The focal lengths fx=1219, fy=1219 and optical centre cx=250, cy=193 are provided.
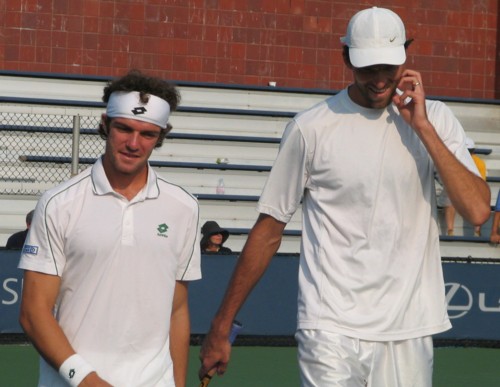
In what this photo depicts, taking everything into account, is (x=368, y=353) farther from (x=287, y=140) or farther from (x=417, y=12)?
(x=417, y=12)

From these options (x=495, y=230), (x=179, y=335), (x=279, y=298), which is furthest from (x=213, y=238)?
(x=179, y=335)

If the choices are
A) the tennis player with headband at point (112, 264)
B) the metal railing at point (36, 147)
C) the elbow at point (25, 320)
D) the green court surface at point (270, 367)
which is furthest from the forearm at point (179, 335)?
the metal railing at point (36, 147)

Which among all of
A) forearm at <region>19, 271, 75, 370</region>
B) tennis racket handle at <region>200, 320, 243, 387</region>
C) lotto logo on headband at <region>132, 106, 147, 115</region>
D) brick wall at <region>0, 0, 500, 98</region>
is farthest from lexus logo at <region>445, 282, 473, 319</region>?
forearm at <region>19, 271, 75, 370</region>

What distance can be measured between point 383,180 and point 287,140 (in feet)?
1.42

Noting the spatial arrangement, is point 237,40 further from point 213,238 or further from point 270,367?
point 270,367

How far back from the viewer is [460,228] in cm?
1577

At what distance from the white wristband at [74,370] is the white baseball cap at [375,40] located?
158 cm

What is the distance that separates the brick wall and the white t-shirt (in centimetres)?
1222

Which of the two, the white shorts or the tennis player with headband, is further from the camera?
the white shorts

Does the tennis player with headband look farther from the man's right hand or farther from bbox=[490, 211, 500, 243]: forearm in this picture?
bbox=[490, 211, 500, 243]: forearm

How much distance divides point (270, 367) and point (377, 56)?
636 cm

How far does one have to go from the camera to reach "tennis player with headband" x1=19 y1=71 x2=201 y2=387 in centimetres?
396

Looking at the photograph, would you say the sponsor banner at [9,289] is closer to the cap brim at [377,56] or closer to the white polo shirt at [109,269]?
the cap brim at [377,56]

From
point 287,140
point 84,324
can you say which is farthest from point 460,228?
point 84,324
